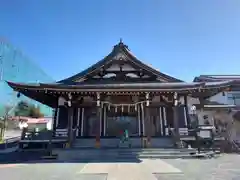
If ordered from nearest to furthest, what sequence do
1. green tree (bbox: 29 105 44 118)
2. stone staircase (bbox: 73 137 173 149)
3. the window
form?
stone staircase (bbox: 73 137 173 149), the window, green tree (bbox: 29 105 44 118)

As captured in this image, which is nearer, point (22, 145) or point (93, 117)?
point (22, 145)

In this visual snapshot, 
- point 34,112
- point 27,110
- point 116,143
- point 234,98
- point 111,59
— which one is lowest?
point 116,143

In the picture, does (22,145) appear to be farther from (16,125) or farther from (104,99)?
(16,125)

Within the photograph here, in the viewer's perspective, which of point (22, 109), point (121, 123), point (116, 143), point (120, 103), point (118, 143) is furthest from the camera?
point (22, 109)

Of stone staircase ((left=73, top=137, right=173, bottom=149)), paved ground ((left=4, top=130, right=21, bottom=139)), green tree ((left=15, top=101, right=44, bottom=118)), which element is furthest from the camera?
green tree ((left=15, top=101, right=44, bottom=118))

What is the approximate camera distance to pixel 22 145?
38.5 ft

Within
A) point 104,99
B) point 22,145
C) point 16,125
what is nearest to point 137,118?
point 104,99

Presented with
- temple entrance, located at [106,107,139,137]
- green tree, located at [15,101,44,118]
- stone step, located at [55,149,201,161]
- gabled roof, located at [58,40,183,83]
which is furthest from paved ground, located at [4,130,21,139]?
stone step, located at [55,149,201,161]

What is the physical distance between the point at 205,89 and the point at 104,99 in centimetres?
599

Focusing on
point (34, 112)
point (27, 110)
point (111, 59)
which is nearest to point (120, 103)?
point (111, 59)

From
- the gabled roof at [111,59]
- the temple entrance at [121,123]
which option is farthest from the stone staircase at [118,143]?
the gabled roof at [111,59]

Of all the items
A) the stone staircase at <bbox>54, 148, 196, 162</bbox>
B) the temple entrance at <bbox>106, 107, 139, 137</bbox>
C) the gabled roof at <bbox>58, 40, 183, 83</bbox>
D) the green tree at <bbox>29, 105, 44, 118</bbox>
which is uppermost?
the gabled roof at <bbox>58, 40, 183, 83</bbox>

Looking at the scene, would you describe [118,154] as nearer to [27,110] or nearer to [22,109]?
[22,109]

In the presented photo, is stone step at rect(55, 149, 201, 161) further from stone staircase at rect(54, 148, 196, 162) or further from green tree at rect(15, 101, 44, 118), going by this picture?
green tree at rect(15, 101, 44, 118)
